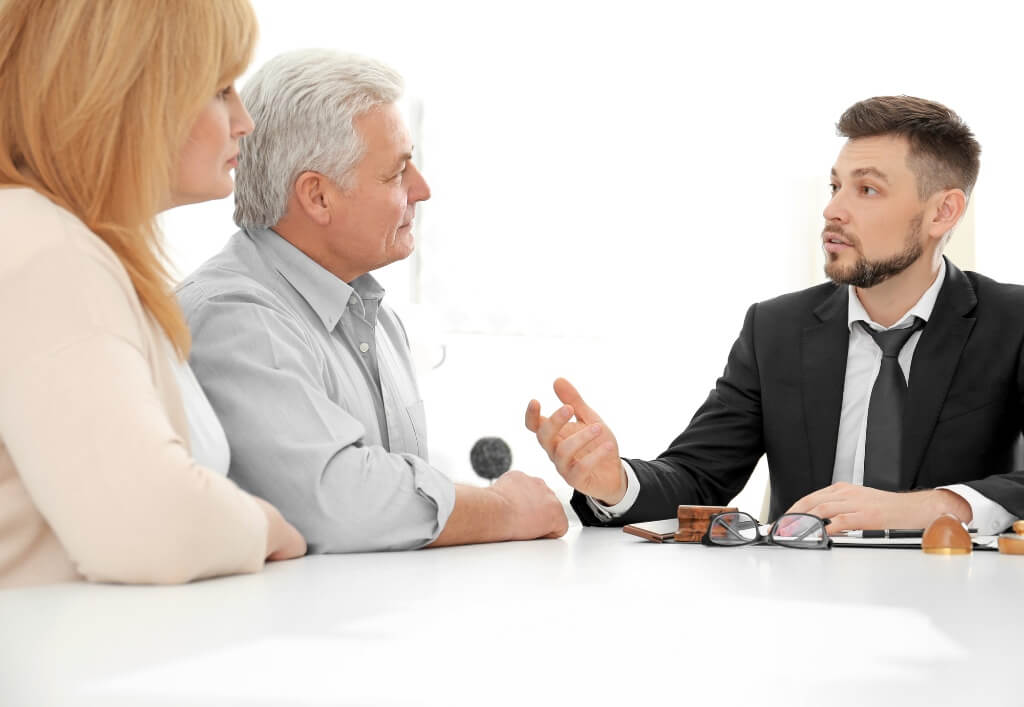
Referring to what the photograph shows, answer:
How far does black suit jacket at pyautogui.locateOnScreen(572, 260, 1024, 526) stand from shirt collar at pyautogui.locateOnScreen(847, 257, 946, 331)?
0.06 feet

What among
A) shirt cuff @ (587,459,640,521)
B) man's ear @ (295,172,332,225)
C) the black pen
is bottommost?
shirt cuff @ (587,459,640,521)

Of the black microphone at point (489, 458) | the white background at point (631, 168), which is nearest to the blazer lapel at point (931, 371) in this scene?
the black microphone at point (489, 458)

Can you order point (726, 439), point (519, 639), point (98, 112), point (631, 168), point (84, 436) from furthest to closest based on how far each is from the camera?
point (631, 168), point (726, 439), point (98, 112), point (84, 436), point (519, 639)

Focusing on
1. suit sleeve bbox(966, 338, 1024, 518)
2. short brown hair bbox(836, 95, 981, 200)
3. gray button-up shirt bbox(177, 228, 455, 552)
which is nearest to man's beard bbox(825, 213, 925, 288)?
short brown hair bbox(836, 95, 981, 200)

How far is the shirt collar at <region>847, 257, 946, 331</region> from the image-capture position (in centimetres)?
228

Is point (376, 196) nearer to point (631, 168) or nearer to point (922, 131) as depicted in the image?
point (922, 131)

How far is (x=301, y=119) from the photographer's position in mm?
1860

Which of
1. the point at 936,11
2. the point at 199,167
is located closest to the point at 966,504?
the point at 199,167

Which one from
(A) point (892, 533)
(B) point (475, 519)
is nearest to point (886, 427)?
(A) point (892, 533)

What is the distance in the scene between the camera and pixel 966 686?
682 millimetres

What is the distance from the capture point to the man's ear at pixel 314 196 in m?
1.88

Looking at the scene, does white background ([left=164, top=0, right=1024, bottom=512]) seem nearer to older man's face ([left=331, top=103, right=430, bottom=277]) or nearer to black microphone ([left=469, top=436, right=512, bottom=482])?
black microphone ([left=469, top=436, right=512, bottom=482])

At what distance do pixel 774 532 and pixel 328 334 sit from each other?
2.66 feet

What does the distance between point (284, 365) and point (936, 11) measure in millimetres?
4721
